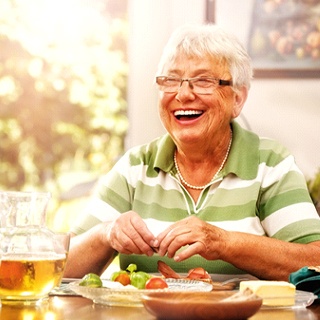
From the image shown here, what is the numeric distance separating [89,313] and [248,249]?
652 mm

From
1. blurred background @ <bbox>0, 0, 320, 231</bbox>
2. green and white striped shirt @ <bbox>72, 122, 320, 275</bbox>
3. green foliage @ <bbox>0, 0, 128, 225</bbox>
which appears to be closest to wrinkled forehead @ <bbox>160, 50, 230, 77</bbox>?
green and white striped shirt @ <bbox>72, 122, 320, 275</bbox>

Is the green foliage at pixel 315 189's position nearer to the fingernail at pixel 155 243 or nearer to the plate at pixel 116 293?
the fingernail at pixel 155 243

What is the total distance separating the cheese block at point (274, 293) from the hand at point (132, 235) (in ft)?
1.33

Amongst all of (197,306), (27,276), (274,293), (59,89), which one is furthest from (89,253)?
(59,89)

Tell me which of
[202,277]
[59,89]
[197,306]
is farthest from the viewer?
[59,89]

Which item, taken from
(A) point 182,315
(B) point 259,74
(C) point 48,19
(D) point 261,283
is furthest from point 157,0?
(A) point 182,315

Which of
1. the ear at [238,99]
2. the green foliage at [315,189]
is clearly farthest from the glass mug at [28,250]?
the green foliage at [315,189]

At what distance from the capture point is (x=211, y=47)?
227cm

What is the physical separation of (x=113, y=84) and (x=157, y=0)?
3.84ft

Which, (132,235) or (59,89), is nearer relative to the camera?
(132,235)

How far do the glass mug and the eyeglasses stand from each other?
789 mm

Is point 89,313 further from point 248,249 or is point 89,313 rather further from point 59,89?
point 59,89

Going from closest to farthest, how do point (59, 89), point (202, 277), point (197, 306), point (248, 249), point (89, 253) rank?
point (197, 306) → point (202, 277) → point (248, 249) → point (89, 253) → point (59, 89)

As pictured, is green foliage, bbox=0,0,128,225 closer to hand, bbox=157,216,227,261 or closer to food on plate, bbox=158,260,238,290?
hand, bbox=157,216,227,261
